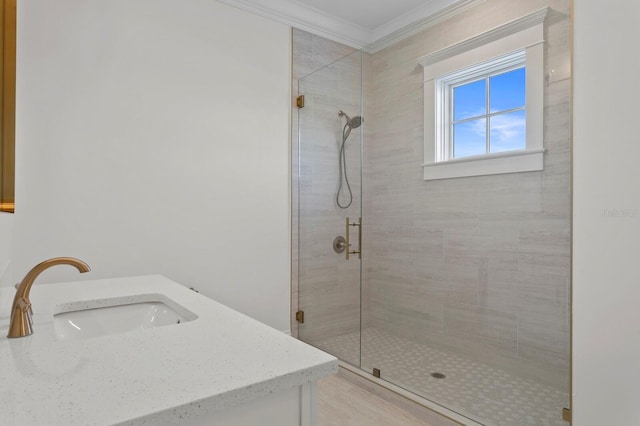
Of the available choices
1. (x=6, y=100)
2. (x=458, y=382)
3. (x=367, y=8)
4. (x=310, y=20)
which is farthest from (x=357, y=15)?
(x=458, y=382)

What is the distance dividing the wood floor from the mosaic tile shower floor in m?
0.19

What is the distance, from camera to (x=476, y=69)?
250 centimetres

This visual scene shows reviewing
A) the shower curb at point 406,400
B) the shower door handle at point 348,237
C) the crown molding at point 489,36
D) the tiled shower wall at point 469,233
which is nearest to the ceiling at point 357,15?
the tiled shower wall at point 469,233

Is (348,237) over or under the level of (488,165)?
under

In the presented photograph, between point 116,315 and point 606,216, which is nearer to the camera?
point 116,315

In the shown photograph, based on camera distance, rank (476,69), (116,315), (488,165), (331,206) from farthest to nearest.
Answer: (331,206), (476,69), (488,165), (116,315)

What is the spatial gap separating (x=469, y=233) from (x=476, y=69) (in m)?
1.08

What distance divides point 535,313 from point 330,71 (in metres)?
2.13

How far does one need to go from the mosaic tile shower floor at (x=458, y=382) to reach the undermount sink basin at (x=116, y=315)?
1.55 metres

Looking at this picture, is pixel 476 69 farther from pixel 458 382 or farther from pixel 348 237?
pixel 458 382

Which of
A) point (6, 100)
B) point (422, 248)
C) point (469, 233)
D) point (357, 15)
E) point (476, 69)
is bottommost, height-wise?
point (422, 248)

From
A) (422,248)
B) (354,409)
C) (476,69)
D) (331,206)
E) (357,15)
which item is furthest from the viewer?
(357,15)

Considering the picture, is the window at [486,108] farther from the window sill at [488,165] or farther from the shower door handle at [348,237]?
the shower door handle at [348,237]

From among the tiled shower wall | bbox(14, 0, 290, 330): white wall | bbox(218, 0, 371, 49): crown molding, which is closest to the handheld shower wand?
the tiled shower wall
